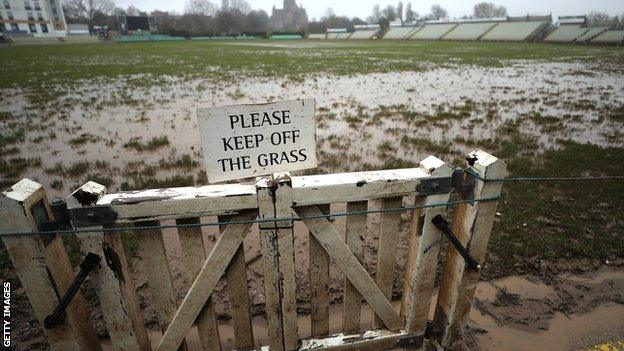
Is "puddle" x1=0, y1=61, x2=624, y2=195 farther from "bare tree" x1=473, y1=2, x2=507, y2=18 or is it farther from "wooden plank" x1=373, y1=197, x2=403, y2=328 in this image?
"bare tree" x1=473, y1=2, x2=507, y2=18

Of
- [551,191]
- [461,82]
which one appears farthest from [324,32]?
[551,191]

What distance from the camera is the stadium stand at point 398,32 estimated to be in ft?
266

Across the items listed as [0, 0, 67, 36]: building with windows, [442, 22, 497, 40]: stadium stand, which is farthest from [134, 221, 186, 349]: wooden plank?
[0, 0, 67, 36]: building with windows

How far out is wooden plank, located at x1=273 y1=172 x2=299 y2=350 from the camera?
2.05 m

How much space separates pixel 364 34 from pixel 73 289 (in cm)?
9573

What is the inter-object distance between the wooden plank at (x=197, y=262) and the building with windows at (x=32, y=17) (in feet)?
332

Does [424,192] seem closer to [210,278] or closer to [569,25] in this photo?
[210,278]

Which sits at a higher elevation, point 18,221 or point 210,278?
point 18,221

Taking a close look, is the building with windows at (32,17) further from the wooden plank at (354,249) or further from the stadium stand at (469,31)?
the wooden plank at (354,249)

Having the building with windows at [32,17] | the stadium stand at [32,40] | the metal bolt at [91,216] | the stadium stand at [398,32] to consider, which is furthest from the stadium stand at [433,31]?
the building with windows at [32,17]

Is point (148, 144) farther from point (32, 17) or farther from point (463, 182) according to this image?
point (32, 17)

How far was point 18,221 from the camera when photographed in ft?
5.93

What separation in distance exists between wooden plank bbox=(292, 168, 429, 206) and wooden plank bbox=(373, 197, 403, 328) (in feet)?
0.44

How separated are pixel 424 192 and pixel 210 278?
4.91 ft
